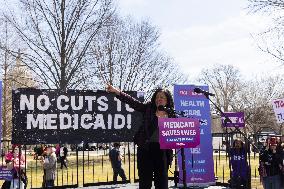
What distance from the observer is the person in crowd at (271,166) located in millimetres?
10203

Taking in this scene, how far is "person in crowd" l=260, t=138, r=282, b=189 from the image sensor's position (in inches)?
402

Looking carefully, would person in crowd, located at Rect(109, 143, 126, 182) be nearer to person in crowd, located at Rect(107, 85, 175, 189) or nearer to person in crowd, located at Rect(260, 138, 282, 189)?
person in crowd, located at Rect(260, 138, 282, 189)

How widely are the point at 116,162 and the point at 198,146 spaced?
5012mm

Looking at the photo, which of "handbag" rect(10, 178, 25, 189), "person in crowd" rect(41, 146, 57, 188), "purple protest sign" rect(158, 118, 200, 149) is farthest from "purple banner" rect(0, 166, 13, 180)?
"purple protest sign" rect(158, 118, 200, 149)

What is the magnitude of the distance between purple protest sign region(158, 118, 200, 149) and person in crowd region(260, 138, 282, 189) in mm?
5010

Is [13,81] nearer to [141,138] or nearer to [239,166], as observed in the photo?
[239,166]

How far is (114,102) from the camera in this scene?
12492mm

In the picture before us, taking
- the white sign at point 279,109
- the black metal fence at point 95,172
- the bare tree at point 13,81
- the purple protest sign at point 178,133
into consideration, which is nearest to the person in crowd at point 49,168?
the black metal fence at point 95,172

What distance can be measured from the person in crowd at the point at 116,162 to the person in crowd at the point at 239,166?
5027 millimetres

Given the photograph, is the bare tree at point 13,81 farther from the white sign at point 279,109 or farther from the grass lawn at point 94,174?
the white sign at point 279,109

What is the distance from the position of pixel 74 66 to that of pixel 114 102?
15.6 m

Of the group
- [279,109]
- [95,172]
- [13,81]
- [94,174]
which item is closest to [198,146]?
[279,109]

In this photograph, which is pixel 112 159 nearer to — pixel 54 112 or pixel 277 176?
pixel 54 112

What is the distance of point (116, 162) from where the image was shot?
16375 mm
